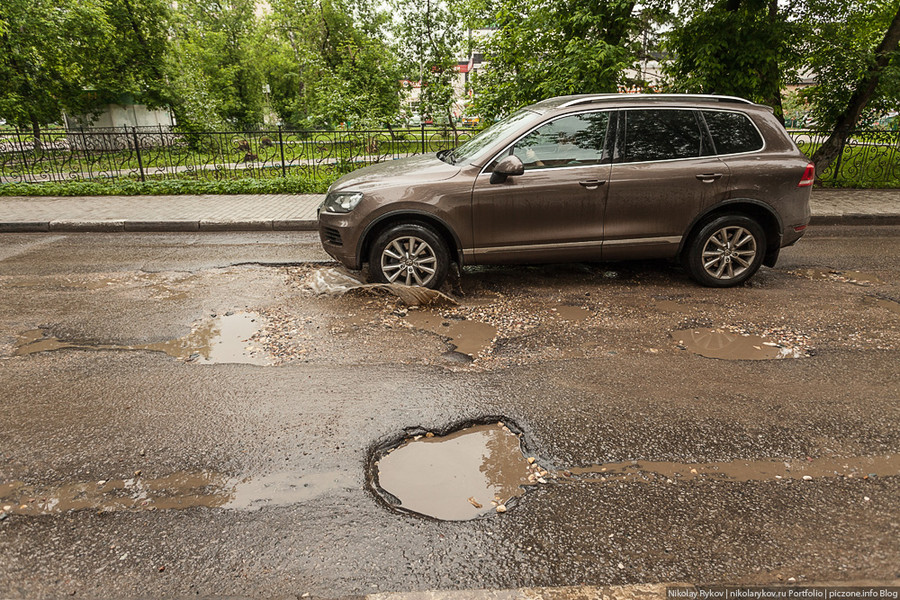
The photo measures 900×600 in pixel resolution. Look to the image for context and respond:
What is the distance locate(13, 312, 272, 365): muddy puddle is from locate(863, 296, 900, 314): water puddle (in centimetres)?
580

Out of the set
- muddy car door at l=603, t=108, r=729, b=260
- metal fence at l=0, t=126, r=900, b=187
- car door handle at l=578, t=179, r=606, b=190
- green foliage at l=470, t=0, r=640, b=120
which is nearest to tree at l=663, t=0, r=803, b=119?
green foliage at l=470, t=0, r=640, b=120

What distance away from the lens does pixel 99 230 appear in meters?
9.17

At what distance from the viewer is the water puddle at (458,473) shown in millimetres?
2742

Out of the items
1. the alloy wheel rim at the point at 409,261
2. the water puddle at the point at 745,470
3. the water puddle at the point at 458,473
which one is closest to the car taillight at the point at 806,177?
the water puddle at the point at 745,470

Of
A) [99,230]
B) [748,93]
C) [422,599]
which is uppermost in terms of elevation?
[748,93]

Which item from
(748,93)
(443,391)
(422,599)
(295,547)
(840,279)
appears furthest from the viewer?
(748,93)

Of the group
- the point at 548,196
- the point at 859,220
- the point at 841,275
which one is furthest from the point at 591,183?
the point at 859,220

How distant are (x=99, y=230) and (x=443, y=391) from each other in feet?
26.8

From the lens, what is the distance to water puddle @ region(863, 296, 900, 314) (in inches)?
211

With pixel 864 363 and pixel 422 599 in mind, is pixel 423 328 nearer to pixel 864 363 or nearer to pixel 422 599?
pixel 422 599

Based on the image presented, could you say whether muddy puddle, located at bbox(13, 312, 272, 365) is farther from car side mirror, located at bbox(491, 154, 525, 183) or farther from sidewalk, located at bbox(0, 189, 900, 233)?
sidewalk, located at bbox(0, 189, 900, 233)

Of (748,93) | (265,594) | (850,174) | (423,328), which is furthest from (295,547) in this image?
(850,174)

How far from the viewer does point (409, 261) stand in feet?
18.1

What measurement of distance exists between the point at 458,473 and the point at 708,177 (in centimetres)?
423
